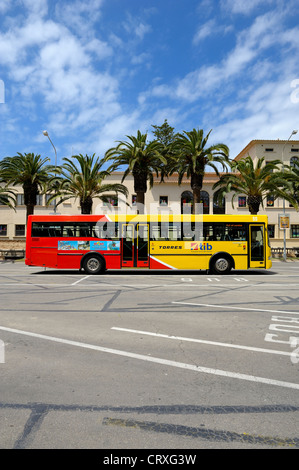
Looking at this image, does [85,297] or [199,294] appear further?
[199,294]

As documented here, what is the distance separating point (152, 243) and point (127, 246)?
4.26 ft

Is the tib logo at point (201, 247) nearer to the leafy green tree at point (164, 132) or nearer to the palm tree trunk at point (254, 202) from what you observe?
the palm tree trunk at point (254, 202)

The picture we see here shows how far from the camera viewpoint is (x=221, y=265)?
16.4 metres

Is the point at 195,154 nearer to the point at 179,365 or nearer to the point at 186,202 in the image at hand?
the point at 186,202

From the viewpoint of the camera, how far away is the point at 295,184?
98.5ft

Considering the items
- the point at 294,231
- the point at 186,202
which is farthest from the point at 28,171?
the point at 294,231

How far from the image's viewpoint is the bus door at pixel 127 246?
1658cm

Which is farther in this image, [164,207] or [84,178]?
[164,207]

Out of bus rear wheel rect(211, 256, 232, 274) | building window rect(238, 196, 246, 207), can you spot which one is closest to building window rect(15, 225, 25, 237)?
building window rect(238, 196, 246, 207)

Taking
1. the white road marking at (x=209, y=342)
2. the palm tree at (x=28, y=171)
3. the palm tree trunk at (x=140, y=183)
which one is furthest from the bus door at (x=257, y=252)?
the palm tree at (x=28, y=171)

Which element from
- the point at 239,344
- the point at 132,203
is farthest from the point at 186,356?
the point at 132,203

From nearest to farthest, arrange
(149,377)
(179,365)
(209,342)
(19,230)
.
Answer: (149,377) < (179,365) < (209,342) < (19,230)

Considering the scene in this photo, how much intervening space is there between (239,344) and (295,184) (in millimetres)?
28350
